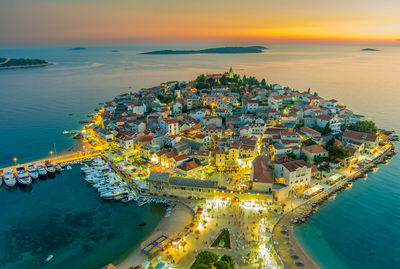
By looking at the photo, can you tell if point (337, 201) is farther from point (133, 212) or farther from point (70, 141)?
point (70, 141)

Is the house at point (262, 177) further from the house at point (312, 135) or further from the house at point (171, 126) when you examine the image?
the house at point (171, 126)

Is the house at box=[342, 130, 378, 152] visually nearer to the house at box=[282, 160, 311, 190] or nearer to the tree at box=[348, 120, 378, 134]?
the tree at box=[348, 120, 378, 134]

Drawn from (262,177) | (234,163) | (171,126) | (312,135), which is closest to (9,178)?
(171,126)

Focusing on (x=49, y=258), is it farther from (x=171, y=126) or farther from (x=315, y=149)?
(x=315, y=149)

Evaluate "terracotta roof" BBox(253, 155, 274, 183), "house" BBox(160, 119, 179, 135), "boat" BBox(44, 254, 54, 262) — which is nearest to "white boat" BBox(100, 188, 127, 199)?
"boat" BBox(44, 254, 54, 262)

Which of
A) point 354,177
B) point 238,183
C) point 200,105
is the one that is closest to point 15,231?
point 238,183

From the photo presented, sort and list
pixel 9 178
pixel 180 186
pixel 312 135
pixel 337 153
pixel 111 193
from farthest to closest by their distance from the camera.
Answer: pixel 312 135, pixel 337 153, pixel 9 178, pixel 111 193, pixel 180 186
